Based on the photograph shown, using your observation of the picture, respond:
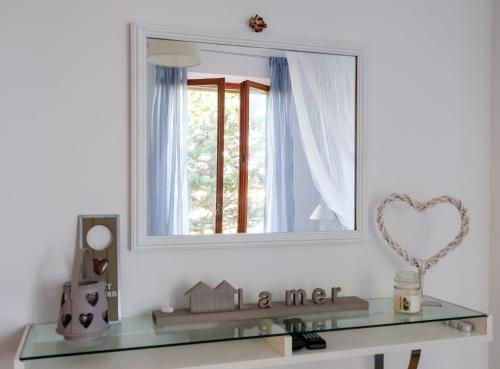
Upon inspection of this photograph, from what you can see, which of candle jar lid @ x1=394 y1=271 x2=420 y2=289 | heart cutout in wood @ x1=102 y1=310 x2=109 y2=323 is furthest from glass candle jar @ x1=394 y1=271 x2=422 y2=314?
heart cutout in wood @ x1=102 y1=310 x2=109 y2=323

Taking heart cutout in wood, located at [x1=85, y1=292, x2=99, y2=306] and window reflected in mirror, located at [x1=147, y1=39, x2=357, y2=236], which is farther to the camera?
window reflected in mirror, located at [x1=147, y1=39, x2=357, y2=236]

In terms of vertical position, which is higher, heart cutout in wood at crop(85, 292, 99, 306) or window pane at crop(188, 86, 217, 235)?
window pane at crop(188, 86, 217, 235)

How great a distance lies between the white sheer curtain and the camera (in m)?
1.83

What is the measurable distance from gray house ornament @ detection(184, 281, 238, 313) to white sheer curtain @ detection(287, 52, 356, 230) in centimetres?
48

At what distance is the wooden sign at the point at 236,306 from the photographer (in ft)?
5.25

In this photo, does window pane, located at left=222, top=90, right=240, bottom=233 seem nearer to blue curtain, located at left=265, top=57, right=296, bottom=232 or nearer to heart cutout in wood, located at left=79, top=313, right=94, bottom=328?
blue curtain, located at left=265, top=57, right=296, bottom=232

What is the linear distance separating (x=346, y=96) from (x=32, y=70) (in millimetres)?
1038

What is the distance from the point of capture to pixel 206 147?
1721mm

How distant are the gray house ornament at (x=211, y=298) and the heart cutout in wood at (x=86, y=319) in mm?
311

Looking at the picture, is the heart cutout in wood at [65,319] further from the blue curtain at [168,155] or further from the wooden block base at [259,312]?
the blue curtain at [168,155]

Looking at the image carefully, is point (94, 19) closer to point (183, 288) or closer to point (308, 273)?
point (183, 288)

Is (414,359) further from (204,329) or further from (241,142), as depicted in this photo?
(241,142)

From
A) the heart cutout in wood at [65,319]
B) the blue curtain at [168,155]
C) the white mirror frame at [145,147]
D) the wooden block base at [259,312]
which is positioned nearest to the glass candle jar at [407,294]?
the wooden block base at [259,312]

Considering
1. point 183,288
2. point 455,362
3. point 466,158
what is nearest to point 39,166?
point 183,288
